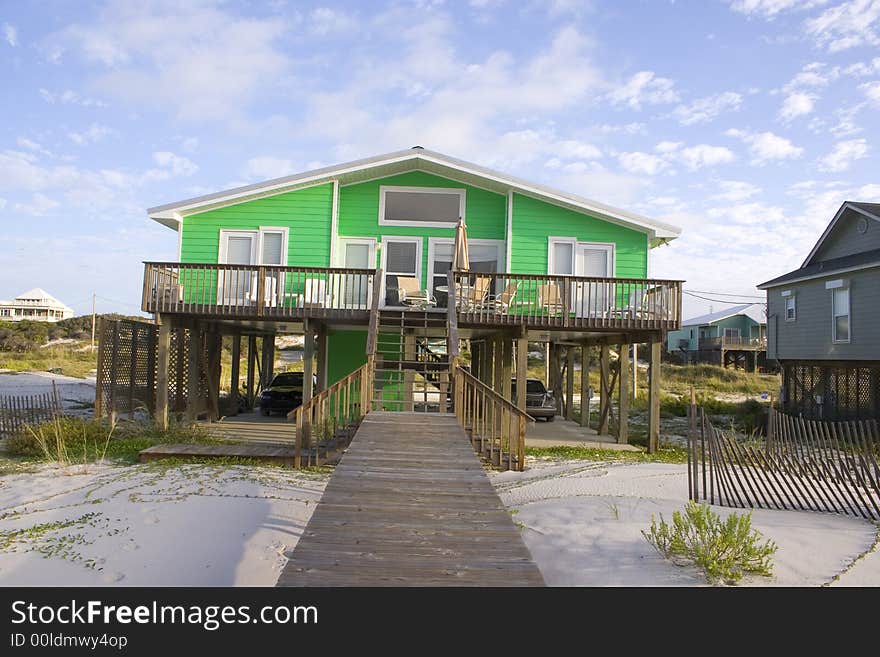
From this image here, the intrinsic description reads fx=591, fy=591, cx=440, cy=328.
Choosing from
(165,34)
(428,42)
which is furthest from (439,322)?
(165,34)

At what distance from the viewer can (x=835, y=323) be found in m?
20.2

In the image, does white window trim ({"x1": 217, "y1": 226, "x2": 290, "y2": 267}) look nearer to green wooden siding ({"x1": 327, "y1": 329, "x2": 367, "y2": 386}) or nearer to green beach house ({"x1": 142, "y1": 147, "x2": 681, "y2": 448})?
green beach house ({"x1": 142, "y1": 147, "x2": 681, "y2": 448})

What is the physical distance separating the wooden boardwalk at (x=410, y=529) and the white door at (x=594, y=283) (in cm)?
759

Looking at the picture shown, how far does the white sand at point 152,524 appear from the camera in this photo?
18.0 ft

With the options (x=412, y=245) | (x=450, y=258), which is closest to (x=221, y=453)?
(x=412, y=245)

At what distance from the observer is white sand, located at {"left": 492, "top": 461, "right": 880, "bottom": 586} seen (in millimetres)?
5395

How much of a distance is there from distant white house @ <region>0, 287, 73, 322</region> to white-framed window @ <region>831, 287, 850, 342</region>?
10805cm

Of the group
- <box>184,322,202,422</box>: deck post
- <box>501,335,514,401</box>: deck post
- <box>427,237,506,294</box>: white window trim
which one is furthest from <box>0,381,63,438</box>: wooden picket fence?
<box>501,335,514,401</box>: deck post

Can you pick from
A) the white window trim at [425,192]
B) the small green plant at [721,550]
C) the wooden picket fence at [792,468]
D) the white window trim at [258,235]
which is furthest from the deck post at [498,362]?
the small green plant at [721,550]

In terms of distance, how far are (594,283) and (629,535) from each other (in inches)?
356

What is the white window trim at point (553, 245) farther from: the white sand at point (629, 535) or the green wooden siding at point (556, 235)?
the white sand at point (629, 535)

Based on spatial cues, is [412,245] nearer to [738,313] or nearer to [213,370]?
[213,370]

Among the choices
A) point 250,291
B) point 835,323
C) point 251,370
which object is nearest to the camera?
point 250,291

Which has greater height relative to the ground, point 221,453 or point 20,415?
point 20,415
